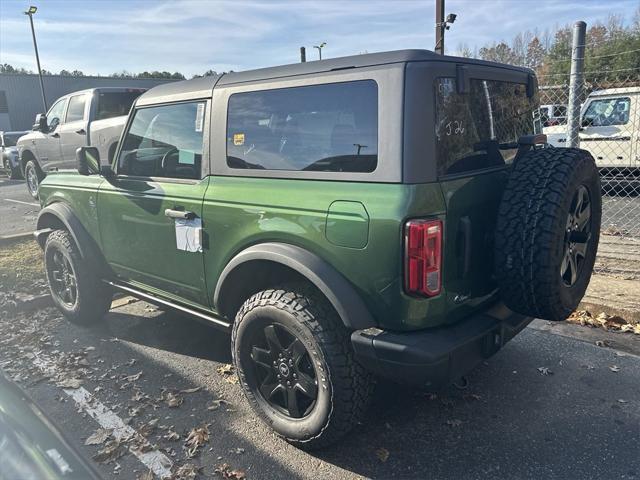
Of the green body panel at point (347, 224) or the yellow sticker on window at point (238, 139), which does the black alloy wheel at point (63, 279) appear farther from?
the green body panel at point (347, 224)

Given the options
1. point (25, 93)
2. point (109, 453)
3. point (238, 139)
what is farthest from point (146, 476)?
point (25, 93)

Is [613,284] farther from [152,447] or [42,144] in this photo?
[42,144]

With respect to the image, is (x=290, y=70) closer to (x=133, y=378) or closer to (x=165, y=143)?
(x=165, y=143)

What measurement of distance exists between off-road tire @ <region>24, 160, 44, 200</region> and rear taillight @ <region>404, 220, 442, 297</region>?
11191 mm

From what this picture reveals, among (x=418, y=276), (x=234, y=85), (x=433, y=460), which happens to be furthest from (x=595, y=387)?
(x=234, y=85)

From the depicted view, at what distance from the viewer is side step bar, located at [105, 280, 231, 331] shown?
3375 mm

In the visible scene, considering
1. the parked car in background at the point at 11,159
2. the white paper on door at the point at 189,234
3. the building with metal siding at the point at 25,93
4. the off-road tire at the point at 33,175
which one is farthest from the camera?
the building with metal siding at the point at 25,93

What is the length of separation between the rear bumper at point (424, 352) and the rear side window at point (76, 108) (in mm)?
8673

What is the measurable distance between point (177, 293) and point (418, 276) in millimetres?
1936

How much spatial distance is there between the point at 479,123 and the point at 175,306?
2.36 meters

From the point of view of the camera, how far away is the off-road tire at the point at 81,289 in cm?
438

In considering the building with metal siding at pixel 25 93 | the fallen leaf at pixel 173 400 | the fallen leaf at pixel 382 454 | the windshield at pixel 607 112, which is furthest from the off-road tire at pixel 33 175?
the building with metal siding at pixel 25 93

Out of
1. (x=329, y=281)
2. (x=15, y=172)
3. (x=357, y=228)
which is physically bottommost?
(x=15, y=172)

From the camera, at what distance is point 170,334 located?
4449 mm
